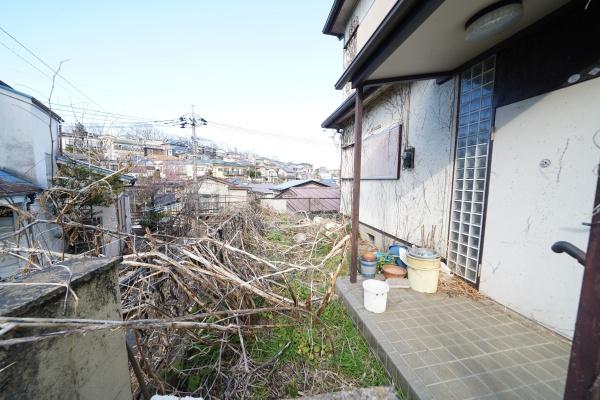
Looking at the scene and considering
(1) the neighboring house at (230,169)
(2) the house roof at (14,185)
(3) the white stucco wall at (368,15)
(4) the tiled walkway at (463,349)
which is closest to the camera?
(4) the tiled walkway at (463,349)

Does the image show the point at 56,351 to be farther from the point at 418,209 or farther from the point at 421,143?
the point at 421,143

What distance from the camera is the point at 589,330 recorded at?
996mm

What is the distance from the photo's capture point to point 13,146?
785cm

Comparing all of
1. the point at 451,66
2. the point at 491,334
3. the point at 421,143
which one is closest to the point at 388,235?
the point at 421,143

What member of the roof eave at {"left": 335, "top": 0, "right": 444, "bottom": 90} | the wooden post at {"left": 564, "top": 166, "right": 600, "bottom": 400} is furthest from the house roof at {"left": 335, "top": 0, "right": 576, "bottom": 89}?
the wooden post at {"left": 564, "top": 166, "right": 600, "bottom": 400}

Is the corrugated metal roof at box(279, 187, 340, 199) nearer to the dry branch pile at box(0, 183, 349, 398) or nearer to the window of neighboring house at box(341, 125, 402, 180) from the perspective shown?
the window of neighboring house at box(341, 125, 402, 180)

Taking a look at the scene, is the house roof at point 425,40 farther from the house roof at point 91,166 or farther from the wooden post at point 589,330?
the house roof at point 91,166

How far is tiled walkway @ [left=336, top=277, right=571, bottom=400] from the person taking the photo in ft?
6.63

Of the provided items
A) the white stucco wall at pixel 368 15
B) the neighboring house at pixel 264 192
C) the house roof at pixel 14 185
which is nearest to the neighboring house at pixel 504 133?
the white stucco wall at pixel 368 15

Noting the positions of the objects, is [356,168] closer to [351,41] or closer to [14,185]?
[351,41]

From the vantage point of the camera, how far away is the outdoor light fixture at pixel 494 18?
2.33 m

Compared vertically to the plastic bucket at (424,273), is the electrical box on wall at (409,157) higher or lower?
higher

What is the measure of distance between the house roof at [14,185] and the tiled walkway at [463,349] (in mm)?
8479

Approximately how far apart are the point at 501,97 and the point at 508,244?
1943 millimetres
